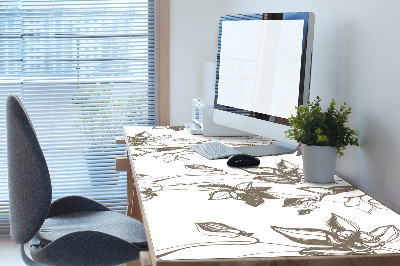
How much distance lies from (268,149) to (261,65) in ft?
1.08

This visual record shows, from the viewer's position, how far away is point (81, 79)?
11.5 ft

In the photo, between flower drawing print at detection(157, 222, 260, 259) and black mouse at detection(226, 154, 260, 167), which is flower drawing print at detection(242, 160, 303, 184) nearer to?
black mouse at detection(226, 154, 260, 167)

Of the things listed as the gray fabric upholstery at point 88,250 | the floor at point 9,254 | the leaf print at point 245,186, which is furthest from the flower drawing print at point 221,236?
the floor at point 9,254

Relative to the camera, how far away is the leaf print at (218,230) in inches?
49.7

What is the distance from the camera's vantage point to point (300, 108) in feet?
5.92

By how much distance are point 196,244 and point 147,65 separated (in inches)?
97.1

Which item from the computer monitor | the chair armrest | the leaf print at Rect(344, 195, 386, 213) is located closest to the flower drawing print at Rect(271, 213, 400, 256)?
the leaf print at Rect(344, 195, 386, 213)

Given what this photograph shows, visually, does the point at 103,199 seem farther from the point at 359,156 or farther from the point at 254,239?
the point at 254,239

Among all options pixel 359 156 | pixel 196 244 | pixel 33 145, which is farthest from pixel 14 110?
pixel 359 156

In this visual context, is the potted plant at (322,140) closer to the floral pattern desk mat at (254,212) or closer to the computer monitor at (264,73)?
the floral pattern desk mat at (254,212)

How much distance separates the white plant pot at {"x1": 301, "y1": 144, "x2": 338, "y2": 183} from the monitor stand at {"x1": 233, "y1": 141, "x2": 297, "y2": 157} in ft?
1.40

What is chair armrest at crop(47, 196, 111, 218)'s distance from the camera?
2258 millimetres

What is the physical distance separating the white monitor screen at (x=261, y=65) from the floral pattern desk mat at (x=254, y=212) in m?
0.23

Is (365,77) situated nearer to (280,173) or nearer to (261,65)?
(280,173)
